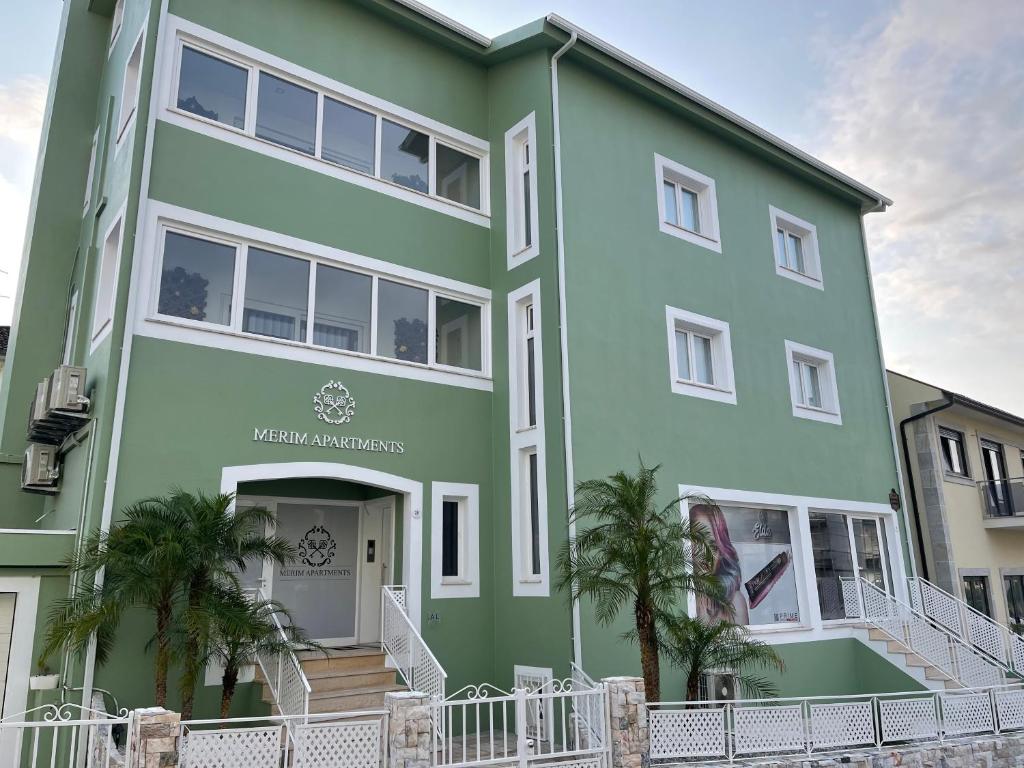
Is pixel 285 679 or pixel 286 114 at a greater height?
pixel 286 114

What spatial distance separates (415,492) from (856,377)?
35.4 ft

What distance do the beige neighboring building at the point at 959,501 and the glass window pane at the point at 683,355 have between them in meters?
8.31

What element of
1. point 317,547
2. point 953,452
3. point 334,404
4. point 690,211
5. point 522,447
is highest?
point 690,211

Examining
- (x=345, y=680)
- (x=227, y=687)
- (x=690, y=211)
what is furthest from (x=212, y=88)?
(x=690, y=211)

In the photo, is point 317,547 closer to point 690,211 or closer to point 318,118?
point 318,118

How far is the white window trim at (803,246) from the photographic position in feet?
53.6

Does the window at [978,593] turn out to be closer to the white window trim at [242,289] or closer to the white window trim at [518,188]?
the white window trim at [242,289]

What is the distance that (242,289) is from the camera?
10586 millimetres

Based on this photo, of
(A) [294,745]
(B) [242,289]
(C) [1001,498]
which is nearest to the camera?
(A) [294,745]

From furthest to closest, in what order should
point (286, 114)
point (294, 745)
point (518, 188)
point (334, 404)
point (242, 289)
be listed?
point (518, 188) → point (286, 114) → point (334, 404) → point (242, 289) → point (294, 745)

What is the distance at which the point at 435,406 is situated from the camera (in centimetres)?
1195

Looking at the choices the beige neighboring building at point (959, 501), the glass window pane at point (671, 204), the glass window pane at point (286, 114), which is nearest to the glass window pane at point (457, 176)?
the glass window pane at point (286, 114)

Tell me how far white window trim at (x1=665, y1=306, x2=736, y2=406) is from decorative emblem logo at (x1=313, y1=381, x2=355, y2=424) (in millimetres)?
5447

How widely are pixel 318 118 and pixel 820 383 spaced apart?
37.4ft
